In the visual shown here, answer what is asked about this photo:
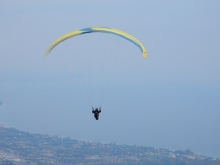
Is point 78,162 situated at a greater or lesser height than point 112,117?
lesser

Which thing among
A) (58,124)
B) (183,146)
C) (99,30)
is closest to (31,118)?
(58,124)

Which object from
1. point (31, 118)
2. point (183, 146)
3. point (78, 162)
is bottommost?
point (78, 162)

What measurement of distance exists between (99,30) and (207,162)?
72.9 m

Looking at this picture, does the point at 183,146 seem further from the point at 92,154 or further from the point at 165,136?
the point at 92,154

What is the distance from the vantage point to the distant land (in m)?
98.1

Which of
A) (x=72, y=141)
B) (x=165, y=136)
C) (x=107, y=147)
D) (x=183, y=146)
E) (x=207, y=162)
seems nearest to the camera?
(x=207, y=162)

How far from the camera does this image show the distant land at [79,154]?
98.1 metres

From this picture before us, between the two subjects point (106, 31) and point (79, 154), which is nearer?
point (106, 31)

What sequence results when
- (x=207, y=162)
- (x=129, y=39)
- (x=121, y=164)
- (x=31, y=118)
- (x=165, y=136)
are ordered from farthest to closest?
(x=31, y=118) → (x=165, y=136) → (x=207, y=162) → (x=121, y=164) → (x=129, y=39)

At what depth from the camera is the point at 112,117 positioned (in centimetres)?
19888

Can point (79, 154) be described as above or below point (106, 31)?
above

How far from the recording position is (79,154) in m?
106

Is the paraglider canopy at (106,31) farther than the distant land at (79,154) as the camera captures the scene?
No

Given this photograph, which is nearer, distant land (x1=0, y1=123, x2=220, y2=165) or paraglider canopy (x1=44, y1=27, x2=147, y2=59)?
paraglider canopy (x1=44, y1=27, x2=147, y2=59)
